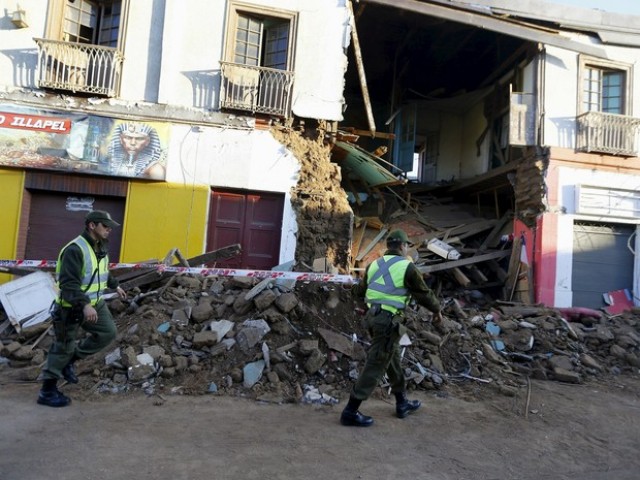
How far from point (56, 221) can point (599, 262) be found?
12375 mm

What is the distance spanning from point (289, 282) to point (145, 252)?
440cm

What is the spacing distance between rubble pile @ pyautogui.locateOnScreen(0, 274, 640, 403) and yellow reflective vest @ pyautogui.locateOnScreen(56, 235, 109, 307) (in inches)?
39.0

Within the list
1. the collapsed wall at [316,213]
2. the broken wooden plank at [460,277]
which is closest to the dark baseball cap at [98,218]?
the collapsed wall at [316,213]

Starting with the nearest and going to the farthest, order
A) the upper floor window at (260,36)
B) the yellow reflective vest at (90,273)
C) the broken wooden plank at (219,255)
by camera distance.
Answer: the yellow reflective vest at (90,273), the broken wooden plank at (219,255), the upper floor window at (260,36)

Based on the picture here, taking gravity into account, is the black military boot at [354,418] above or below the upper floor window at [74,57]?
below

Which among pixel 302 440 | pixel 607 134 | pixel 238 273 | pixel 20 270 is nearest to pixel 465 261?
pixel 607 134

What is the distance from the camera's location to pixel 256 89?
9.43 metres

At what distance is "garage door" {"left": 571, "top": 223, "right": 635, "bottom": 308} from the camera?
35.1 ft

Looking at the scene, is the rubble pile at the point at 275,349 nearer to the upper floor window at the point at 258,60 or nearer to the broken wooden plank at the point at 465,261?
the broken wooden plank at the point at 465,261

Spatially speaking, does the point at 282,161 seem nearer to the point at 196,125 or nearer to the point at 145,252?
the point at 196,125

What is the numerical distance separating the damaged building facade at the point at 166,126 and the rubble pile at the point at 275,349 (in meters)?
3.12

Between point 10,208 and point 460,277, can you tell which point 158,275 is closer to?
point 10,208

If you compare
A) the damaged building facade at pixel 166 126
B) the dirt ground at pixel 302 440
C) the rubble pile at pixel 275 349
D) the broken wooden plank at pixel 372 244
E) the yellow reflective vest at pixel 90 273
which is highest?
the damaged building facade at pixel 166 126

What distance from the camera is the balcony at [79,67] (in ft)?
29.6
